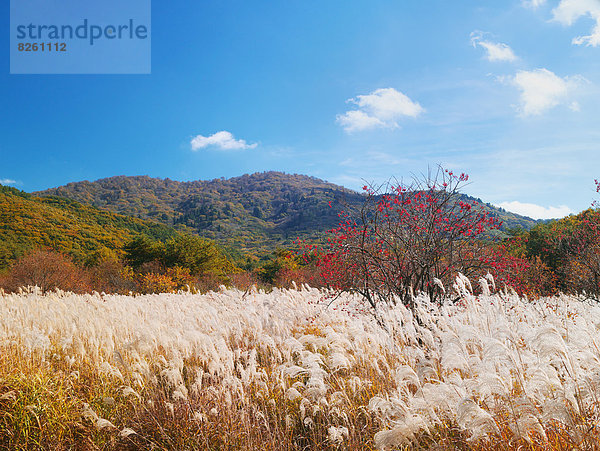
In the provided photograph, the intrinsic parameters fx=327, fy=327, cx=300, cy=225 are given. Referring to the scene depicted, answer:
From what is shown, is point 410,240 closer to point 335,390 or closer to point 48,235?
point 335,390

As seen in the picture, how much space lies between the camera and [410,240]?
636 centimetres

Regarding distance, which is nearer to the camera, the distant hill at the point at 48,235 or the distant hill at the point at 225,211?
the distant hill at the point at 48,235

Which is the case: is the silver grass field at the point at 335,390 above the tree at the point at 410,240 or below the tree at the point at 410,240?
below

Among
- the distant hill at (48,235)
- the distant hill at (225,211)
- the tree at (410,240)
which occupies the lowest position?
the tree at (410,240)

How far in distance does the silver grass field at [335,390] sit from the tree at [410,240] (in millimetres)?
1453

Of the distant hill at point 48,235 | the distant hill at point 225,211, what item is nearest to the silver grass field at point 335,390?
the distant hill at point 48,235

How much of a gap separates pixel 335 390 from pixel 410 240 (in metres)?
3.72

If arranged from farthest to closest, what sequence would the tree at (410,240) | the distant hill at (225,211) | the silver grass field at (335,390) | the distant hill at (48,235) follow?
the distant hill at (225,211) < the distant hill at (48,235) < the tree at (410,240) < the silver grass field at (335,390)

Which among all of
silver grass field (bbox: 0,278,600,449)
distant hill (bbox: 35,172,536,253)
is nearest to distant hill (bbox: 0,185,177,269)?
silver grass field (bbox: 0,278,600,449)

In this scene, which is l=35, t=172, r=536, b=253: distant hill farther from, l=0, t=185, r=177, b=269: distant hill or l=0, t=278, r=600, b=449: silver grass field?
l=0, t=278, r=600, b=449: silver grass field

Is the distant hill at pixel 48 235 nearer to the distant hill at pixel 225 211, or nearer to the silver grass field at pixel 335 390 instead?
the silver grass field at pixel 335 390

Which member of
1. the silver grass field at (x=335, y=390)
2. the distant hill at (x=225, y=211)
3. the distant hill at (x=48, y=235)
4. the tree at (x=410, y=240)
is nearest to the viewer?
the silver grass field at (x=335, y=390)

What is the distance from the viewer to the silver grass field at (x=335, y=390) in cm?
195

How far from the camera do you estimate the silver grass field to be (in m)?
1.95
